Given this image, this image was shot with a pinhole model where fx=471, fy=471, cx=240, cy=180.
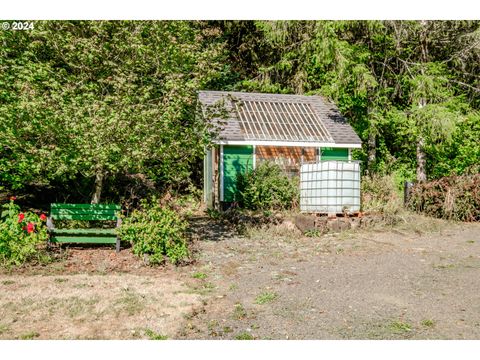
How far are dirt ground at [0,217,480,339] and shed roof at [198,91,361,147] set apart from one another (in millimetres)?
6699

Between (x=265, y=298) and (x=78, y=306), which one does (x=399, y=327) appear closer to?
(x=265, y=298)

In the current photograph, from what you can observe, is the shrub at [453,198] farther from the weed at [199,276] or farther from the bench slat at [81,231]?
the bench slat at [81,231]

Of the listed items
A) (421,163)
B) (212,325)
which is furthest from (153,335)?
(421,163)

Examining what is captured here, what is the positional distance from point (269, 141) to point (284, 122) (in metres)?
1.74

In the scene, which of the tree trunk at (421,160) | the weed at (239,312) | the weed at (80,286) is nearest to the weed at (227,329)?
the weed at (239,312)

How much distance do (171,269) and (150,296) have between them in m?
1.75

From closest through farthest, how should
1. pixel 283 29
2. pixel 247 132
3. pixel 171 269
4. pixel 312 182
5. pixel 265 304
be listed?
pixel 265 304, pixel 171 269, pixel 312 182, pixel 247 132, pixel 283 29

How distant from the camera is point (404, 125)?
790 inches

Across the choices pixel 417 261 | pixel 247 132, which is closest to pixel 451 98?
pixel 247 132

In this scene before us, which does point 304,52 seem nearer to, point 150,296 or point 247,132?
point 247,132

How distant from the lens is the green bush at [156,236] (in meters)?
8.49

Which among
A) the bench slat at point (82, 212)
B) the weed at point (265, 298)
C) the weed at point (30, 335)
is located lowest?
the weed at point (265, 298)

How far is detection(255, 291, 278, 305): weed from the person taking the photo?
246 inches

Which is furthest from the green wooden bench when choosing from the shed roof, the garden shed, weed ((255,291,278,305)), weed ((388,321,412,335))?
the shed roof
